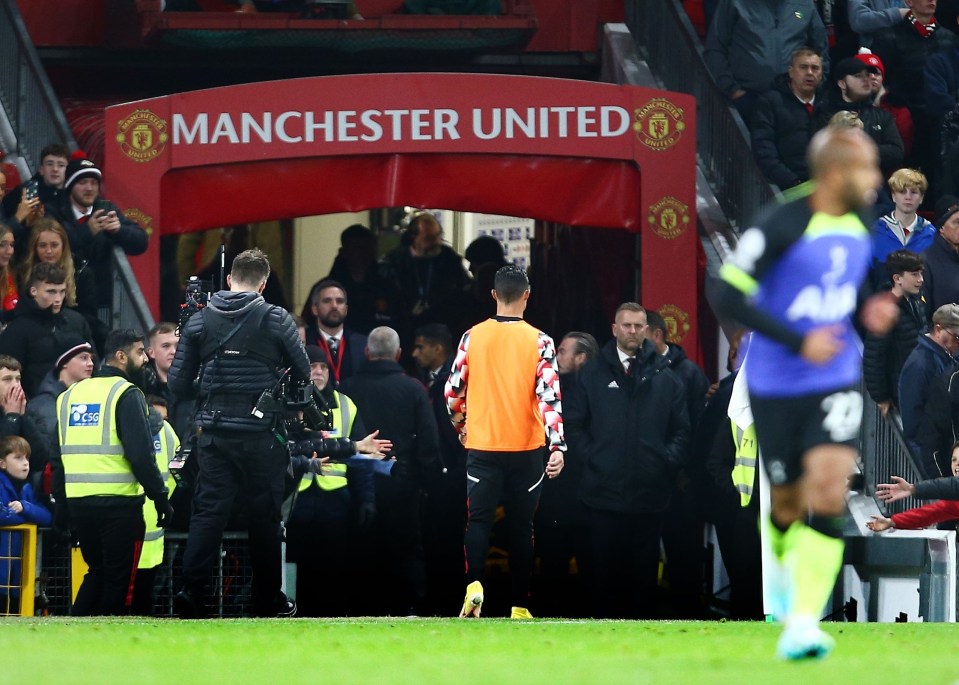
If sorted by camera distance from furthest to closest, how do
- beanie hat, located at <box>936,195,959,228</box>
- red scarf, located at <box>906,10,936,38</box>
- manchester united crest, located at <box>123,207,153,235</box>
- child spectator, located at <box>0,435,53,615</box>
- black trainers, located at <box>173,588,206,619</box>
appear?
1. red scarf, located at <box>906,10,936,38</box>
2. manchester united crest, located at <box>123,207,153,235</box>
3. beanie hat, located at <box>936,195,959,228</box>
4. child spectator, located at <box>0,435,53,615</box>
5. black trainers, located at <box>173,588,206,619</box>

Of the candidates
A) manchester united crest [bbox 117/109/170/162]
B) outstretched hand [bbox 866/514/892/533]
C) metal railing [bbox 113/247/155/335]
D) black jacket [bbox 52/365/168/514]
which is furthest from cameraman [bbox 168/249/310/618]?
manchester united crest [bbox 117/109/170/162]

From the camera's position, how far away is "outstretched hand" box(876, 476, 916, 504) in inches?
452

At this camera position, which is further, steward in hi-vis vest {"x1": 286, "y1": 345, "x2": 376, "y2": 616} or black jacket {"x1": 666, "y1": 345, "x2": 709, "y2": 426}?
black jacket {"x1": 666, "y1": 345, "x2": 709, "y2": 426}

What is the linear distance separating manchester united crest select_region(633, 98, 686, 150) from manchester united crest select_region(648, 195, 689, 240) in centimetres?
46

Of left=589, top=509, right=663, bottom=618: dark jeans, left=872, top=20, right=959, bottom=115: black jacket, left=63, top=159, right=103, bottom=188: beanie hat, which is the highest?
left=872, top=20, right=959, bottom=115: black jacket

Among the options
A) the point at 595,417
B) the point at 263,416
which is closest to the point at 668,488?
the point at 595,417

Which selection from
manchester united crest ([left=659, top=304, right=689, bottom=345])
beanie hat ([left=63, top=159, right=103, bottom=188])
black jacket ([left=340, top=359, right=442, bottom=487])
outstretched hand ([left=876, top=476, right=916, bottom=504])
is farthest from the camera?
manchester united crest ([left=659, top=304, right=689, bottom=345])

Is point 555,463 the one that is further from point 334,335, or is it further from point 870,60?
point 870,60

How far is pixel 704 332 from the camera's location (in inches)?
645

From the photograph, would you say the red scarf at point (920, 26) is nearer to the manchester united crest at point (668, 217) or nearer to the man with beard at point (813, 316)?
the manchester united crest at point (668, 217)

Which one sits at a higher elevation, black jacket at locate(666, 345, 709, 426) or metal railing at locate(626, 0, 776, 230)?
metal railing at locate(626, 0, 776, 230)

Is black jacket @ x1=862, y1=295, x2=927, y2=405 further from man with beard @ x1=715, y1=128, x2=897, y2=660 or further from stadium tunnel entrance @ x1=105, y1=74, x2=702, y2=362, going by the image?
man with beard @ x1=715, y1=128, x2=897, y2=660

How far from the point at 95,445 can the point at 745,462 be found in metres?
3.98

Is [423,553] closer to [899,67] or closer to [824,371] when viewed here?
[824,371]
